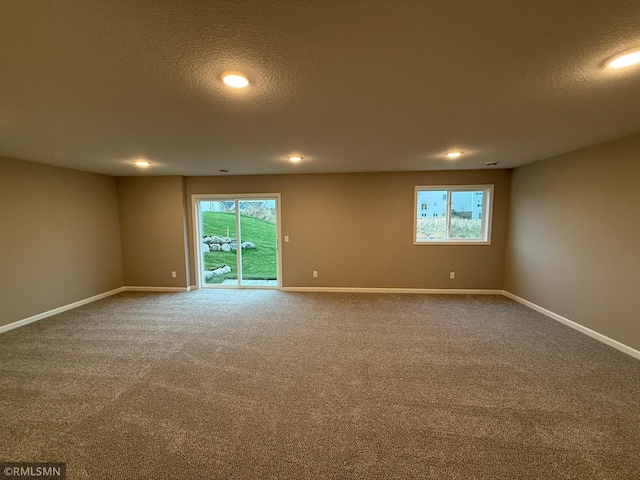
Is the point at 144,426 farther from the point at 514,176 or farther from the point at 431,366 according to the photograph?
the point at 514,176

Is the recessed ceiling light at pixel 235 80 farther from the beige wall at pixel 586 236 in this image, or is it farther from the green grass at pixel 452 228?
the green grass at pixel 452 228

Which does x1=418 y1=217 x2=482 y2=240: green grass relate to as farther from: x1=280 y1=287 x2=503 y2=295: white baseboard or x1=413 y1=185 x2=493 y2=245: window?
x1=280 y1=287 x2=503 y2=295: white baseboard

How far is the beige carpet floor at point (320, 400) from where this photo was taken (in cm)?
151

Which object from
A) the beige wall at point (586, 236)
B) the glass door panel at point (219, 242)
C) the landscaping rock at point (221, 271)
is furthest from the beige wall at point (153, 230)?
the beige wall at point (586, 236)

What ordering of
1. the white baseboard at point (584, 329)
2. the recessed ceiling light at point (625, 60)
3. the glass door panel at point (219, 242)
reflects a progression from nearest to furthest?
the recessed ceiling light at point (625, 60)
the white baseboard at point (584, 329)
the glass door panel at point (219, 242)

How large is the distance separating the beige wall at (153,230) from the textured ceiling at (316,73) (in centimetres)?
213

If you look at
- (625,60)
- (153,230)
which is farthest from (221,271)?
(625,60)

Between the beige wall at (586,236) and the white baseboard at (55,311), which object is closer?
the beige wall at (586,236)

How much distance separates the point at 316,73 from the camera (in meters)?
1.46

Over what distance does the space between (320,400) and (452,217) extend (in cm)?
424

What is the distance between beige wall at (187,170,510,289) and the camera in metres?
4.71

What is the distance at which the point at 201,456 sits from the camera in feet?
5.05

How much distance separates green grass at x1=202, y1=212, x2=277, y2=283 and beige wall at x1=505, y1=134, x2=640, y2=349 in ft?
15.2

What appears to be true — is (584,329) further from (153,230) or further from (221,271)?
(153,230)
